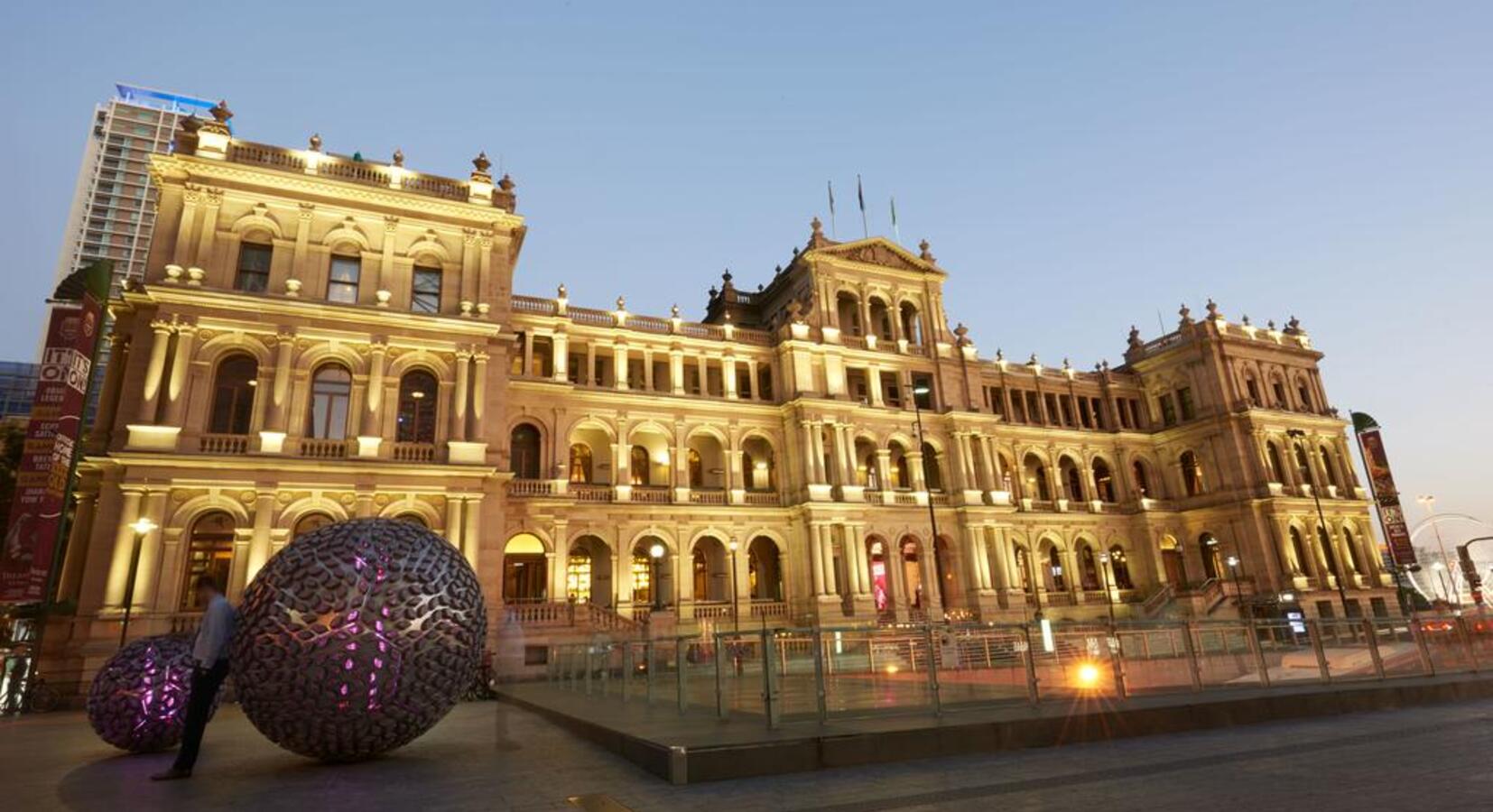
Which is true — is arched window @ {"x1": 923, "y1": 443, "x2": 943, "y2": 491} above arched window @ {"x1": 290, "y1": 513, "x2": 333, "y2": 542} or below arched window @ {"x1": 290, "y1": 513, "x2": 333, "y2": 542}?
above

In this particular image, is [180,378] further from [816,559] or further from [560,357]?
[816,559]

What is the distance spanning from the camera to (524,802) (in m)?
6.16

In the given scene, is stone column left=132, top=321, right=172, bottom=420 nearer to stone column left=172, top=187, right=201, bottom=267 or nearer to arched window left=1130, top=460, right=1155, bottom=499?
stone column left=172, top=187, right=201, bottom=267

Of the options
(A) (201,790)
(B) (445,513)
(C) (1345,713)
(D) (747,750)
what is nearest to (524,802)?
(D) (747,750)

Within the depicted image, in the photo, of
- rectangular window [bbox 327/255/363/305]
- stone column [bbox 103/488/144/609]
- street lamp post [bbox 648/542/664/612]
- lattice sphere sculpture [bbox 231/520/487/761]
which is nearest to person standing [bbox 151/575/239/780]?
lattice sphere sculpture [bbox 231/520/487/761]

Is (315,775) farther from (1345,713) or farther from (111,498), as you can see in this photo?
(111,498)

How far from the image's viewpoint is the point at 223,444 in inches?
911

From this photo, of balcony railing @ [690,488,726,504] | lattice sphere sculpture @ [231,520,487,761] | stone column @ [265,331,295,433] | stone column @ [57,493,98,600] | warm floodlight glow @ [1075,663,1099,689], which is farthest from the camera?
balcony railing @ [690,488,726,504]

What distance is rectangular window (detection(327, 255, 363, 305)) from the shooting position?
26172mm

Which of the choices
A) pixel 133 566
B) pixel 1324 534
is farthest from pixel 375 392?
pixel 1324 534

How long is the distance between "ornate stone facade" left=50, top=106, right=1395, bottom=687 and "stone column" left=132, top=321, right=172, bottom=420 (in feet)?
0.33

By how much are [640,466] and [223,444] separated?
17.6 meters

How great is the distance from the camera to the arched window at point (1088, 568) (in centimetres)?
4503

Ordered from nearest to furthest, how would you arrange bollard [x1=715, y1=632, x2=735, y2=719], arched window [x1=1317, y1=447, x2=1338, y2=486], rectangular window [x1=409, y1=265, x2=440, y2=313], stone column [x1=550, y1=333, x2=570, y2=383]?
1. bollard [x1=715, y1=632, x2=735, y2=719]
2. rectangular window [x1=409, y1=265, x2=440, y2=313]
3. stone column [x1=550, y1=333, x2=570, y2=383]
4. arched window [x1=1317, y1=447, x2=1338, y2=486]
